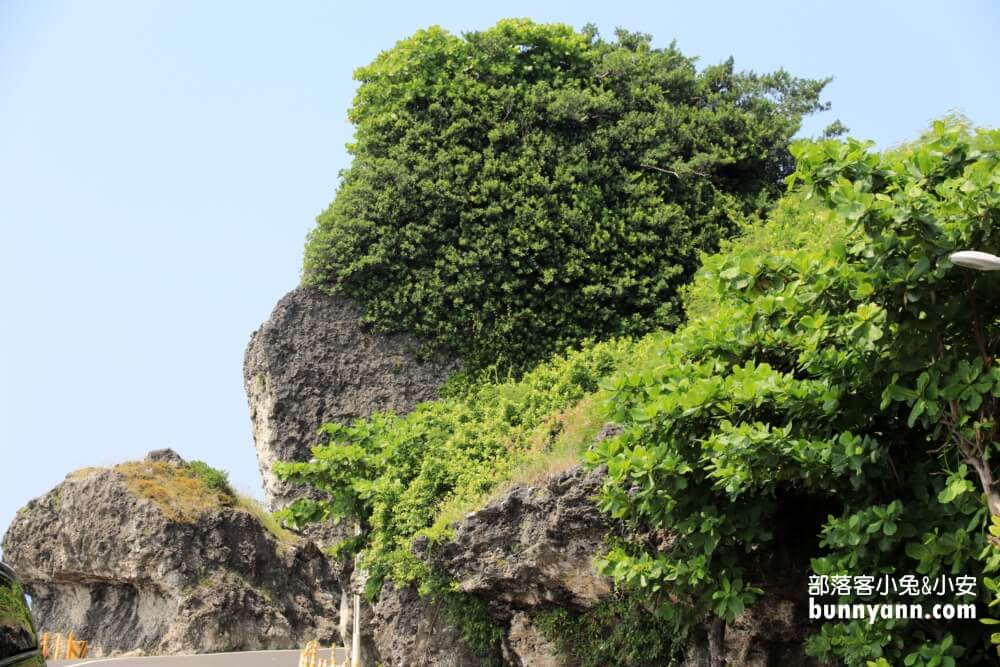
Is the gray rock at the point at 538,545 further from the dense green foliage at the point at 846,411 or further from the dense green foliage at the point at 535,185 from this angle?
the dense green foliage at the point at 535,185

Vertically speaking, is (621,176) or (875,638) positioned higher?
(621,176)

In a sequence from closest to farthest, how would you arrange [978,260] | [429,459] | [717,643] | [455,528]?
[978,260], [717,643], [455,528], [429,459]

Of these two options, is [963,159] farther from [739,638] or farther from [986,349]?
[739,638]

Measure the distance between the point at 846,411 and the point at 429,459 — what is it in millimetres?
10175

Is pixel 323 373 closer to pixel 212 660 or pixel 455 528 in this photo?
pixel 212 660

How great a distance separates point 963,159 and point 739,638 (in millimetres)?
6144

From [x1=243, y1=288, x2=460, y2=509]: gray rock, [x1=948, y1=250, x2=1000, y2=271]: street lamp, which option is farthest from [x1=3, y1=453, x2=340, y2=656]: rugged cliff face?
[x1=948, y1=250, x2=1000, y2=271]: street lamp

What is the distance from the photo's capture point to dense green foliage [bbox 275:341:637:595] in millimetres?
17875

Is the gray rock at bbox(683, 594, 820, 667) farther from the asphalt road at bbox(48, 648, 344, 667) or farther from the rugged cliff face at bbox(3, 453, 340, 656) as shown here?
the rugged cliff face at bbox(3, 453, 340, 656)

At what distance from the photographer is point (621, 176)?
26.3m

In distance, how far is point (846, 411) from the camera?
1023cm

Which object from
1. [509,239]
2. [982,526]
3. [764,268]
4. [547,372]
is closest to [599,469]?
[764,268]

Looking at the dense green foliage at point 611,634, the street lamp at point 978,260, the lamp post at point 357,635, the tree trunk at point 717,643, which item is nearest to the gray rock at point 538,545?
the dense green foliage at point 611,634

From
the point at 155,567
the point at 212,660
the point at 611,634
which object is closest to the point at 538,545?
the point at 611,634
